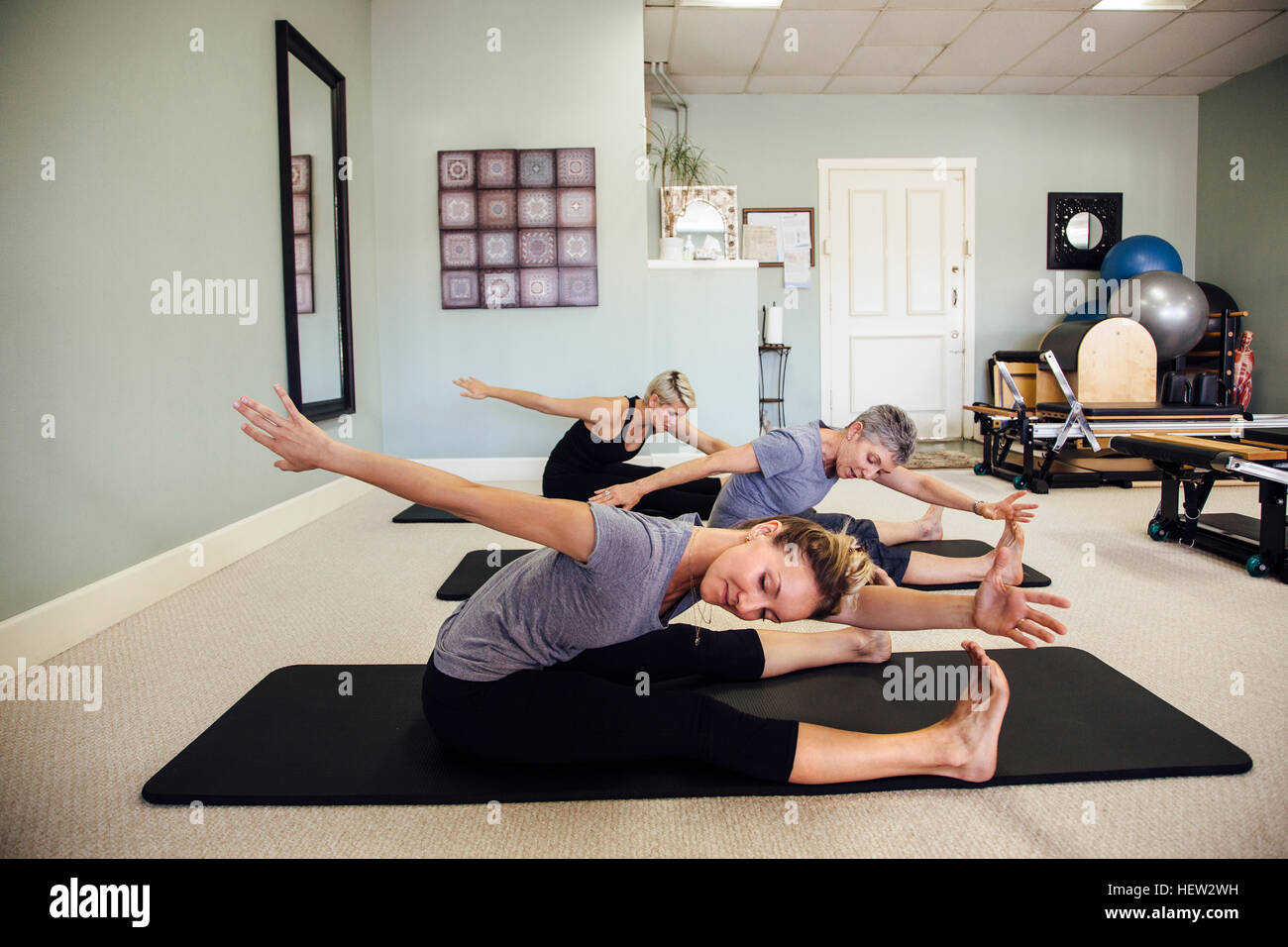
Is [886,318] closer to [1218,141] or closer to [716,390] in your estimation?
[716,390]

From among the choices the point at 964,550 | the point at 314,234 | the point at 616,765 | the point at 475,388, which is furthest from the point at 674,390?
the point at 314,234

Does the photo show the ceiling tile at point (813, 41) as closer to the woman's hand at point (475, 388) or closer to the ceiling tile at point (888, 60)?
the ceiling tile at point (888, 60)

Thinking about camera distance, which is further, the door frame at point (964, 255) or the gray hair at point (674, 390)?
the door frame at point (964, 255)

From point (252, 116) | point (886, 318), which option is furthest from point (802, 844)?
point (886, 318)

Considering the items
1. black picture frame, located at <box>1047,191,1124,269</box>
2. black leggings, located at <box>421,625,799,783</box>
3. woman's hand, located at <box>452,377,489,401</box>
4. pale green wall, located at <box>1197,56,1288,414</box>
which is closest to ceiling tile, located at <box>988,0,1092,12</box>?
pale green wall, located at <box>1197,56,1288,414</box>

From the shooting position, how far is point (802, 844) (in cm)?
127

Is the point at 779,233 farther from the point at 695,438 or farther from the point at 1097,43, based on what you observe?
the point at 695,438

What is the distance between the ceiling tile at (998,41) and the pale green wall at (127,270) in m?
4.19

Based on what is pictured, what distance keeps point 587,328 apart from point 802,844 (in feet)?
13.3

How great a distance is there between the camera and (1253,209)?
613 cm

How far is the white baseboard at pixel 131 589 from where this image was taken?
2031 millimetres

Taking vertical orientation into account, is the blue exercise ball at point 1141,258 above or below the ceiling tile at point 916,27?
below

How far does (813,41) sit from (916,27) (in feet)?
2.13

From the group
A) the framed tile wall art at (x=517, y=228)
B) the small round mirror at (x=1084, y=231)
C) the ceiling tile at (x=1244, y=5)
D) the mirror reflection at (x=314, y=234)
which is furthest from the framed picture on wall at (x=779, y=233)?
the mirror reflection at (x=314, y=234)
